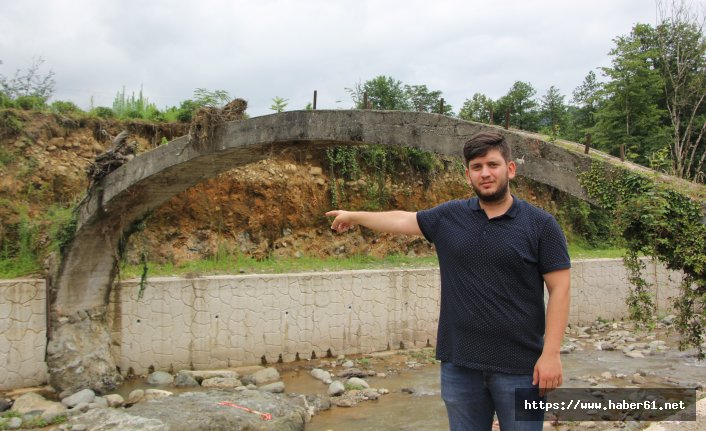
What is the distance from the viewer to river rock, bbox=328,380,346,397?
8.37 m

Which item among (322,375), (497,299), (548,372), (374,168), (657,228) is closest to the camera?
(548,372)

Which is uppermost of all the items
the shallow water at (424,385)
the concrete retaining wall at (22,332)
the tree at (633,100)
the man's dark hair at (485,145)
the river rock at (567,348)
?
the tree at (633,100)

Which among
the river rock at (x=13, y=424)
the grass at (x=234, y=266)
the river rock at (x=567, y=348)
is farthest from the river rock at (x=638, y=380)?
the river rock at (x=13, y=424)

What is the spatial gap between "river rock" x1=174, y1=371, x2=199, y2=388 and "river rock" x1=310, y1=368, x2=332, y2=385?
1.91 metres

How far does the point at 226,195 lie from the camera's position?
13.4 meters

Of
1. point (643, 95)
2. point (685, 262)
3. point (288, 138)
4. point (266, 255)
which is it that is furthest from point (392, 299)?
point (643, 95)

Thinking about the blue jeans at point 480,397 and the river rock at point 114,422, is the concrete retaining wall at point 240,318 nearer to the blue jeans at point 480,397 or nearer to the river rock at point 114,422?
the river rock at point 114,422

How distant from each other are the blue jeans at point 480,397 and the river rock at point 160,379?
7088 mm

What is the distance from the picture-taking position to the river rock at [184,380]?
859 centimetres

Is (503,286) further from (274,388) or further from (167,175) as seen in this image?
(274,388)

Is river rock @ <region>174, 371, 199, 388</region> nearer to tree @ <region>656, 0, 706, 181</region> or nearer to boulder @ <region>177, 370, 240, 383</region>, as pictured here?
boulder @ <region>177, 370, 240, 383</region>

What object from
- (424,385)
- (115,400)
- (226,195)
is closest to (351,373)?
(424,385)

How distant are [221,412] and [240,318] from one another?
332cm

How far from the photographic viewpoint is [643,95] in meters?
18.2
